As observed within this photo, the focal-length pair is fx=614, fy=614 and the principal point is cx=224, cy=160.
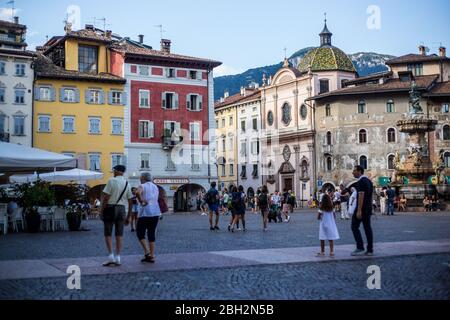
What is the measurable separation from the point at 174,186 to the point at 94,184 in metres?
7.50

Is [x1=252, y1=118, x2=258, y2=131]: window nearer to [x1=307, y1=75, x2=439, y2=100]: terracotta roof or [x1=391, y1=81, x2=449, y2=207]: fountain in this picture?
[x1=307, y1=75, x2=439, y2=100]: terracotta roof

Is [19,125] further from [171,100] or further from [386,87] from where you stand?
[386,87]

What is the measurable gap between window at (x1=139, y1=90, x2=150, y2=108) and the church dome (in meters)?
19.6

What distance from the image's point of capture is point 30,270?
9.66m

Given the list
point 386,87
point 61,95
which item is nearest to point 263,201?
point 61,95

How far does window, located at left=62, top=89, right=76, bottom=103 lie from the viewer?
165 ft

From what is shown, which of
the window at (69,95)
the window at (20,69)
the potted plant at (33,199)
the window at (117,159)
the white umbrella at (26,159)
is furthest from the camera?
the window at (117,159)

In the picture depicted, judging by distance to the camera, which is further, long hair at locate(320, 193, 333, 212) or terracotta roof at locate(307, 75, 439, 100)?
terracotta roof at locate(307, 75, 439, 100)

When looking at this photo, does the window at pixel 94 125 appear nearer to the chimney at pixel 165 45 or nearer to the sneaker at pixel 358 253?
the chimney at pixel 165 45

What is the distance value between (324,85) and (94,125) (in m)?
25.7

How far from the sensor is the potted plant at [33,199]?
2061cm

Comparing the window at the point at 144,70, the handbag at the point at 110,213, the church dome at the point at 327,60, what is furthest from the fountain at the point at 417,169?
the handbag at the point at 110,213

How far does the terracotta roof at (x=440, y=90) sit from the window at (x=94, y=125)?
30.2 metres

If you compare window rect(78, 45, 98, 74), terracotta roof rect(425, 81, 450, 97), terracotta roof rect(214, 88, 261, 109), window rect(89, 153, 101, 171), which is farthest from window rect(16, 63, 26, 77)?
terracotta roof rect(425, 81, 450, 97)
